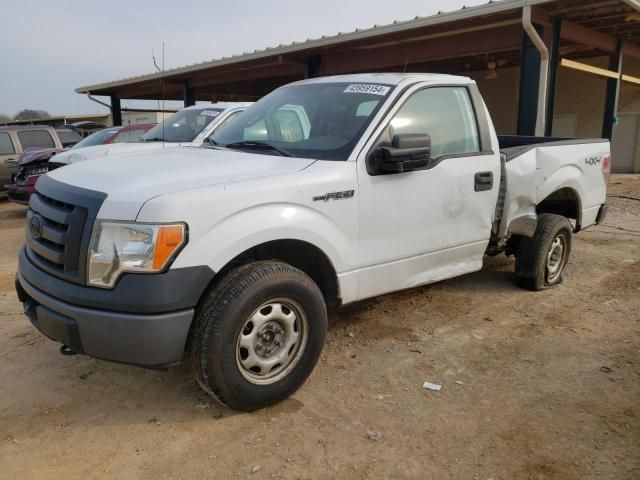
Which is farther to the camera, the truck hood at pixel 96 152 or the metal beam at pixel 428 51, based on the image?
the metal beam at pixel 428 51

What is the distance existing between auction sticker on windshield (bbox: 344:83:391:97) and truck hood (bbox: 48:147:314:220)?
829 millimetres

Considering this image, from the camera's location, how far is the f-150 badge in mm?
3157

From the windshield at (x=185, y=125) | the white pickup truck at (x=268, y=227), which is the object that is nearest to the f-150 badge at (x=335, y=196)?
the white pickup truck at (x=268, y=227)

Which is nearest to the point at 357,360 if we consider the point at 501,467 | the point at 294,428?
the point at 294,428

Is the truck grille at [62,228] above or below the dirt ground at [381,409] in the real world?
above

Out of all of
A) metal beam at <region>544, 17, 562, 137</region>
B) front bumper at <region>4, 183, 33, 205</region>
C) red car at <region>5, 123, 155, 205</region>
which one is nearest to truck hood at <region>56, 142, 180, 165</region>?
red car at <region>5, 123, 155, 205</region>

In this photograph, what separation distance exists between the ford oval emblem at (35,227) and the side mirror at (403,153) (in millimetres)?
2041

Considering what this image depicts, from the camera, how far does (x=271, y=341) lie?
309 cm

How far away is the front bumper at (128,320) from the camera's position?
103 inches

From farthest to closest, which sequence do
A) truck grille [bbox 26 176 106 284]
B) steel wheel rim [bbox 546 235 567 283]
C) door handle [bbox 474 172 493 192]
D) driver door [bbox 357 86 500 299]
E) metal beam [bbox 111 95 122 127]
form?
1. metal beam [bbox 111 95 122 127]
2. steel wheel rim [bbox 546 235 567 283]
3. door handle [bbox 474 172 493 192]
4. driver door [bbox 357 86 500 299]
5. truck grille [bbox 26 176 106 284]

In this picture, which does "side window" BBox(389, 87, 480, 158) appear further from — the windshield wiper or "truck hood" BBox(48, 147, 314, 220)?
"truck hood" BBox(48, 147, 314, 220)

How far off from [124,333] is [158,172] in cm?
93

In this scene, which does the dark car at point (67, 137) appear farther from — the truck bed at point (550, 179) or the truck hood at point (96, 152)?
the truck bed at point (550, 179)

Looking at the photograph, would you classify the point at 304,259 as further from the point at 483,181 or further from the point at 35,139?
Result: the point at 35,139
